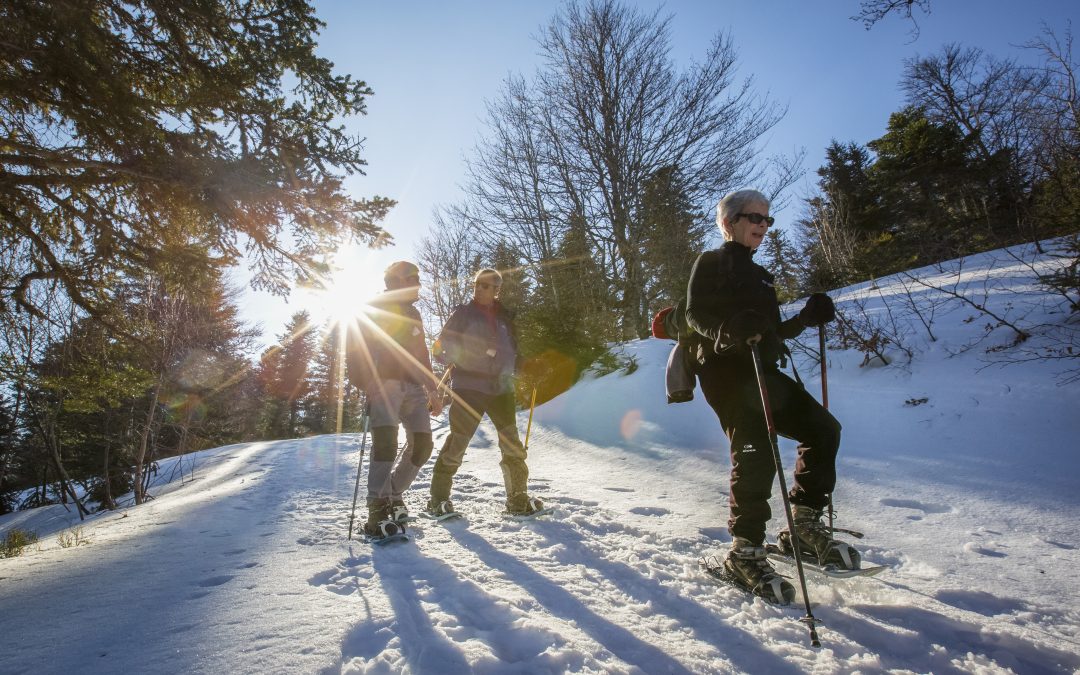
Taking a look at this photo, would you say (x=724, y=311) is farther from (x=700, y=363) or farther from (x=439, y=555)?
(x=439, y=555)

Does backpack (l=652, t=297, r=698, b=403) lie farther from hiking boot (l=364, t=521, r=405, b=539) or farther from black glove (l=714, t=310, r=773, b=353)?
hiking boot (l=364, t=521, r=405, b=539)

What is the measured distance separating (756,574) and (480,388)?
243cm

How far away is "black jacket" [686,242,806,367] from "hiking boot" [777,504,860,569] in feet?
2.68

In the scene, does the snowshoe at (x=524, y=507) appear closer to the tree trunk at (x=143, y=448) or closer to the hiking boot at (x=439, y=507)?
the hiking boot at (x=439, y=507)

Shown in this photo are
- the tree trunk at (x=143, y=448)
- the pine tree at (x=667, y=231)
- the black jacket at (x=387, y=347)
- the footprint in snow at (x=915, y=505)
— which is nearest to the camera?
the footprint in snow at (x=915, y=505)

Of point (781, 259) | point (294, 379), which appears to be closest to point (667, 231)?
point (781, 259)

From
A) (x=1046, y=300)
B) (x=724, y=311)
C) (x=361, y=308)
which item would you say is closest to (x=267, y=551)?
(x=361, y=308)

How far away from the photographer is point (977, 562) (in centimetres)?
230

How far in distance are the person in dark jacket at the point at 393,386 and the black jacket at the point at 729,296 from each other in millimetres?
2248

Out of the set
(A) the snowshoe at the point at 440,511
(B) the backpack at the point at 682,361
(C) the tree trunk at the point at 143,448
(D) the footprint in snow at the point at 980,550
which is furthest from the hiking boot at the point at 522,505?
(C) the tree trunk at the point at 143,448

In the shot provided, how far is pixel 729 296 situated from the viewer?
2264 millimetres

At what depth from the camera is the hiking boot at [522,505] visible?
3.76 m

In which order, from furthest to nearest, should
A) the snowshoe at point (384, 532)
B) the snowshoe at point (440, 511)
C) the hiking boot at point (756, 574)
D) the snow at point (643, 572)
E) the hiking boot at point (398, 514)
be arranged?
the snowshoe at point (440, 511), the hiking boot at point (398, 514), the snowshoe at point (384, 532), the hiking boot at point (756, 574), the snow at point (643, 572)

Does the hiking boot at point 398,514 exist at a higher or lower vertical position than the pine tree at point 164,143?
lower
